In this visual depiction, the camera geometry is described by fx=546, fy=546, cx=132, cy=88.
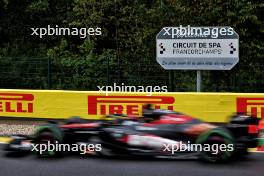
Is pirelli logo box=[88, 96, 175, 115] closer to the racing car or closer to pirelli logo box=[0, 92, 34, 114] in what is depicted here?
pirelli logo box=[0, 92, 34, 114]

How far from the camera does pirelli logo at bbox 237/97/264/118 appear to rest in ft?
40.8

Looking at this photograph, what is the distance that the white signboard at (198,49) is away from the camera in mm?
15055

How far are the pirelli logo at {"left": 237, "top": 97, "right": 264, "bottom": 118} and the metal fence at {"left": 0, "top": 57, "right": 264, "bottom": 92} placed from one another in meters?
2.68

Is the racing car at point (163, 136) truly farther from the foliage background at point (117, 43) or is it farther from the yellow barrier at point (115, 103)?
the foliage background at point (117, 43)

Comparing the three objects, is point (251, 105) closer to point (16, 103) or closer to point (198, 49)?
point (198, 49)

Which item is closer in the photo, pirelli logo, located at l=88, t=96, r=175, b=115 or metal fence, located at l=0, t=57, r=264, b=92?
pirelli logo, located at l=88, t=96, r=175, b=115

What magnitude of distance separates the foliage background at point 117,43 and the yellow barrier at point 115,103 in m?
2.32

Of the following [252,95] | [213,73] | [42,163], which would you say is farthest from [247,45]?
[42,163]

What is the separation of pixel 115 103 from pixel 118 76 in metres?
2.75

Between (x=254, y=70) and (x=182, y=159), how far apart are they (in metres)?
6.77

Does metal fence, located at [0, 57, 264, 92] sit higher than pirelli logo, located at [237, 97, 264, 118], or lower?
higher

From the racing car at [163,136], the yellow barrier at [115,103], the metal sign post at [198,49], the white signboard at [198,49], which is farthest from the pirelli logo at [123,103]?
the racing car at [163,136]

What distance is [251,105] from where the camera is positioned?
492 inches

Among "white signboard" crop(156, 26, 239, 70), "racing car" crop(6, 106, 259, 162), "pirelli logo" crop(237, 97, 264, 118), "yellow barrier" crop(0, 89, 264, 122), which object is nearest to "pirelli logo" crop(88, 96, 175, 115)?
"yellow barrier" crop(0, 89, 264, 122)
